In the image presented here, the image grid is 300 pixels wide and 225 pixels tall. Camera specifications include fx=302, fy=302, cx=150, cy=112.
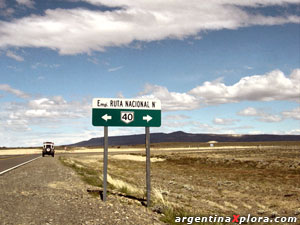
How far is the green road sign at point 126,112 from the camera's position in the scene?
375 inches

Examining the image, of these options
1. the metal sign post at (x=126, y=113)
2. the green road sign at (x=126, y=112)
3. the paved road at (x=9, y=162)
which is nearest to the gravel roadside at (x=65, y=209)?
the metal sign post at (x=126, y=113)

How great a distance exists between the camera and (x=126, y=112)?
9.62 m

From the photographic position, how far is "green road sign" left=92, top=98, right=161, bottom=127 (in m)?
9.52

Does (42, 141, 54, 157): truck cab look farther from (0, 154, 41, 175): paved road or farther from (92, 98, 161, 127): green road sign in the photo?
(92, 98, 161, 127): green road sign

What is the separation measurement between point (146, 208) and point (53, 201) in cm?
286

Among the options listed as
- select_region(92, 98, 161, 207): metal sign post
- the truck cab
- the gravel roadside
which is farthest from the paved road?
select_region(92, 98, 161, 207): metal sign post

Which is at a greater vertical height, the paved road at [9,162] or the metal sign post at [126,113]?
the metal sign post at [126,113]

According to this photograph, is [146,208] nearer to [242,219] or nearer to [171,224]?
[171,224]

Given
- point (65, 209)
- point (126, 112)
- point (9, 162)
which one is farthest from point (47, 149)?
point (65, 209)

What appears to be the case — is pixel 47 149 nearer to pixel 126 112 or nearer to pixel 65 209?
pixel 126 112

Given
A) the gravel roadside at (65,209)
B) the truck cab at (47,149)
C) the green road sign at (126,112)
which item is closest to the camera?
the gravel roadside at (65,209)

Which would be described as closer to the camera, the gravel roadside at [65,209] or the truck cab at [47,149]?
the gravel roadside at [65,209]

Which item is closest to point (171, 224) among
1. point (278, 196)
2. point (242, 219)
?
point (242, 219)

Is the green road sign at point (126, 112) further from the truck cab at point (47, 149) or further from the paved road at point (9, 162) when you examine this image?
the truck cab at point (47, 149)
